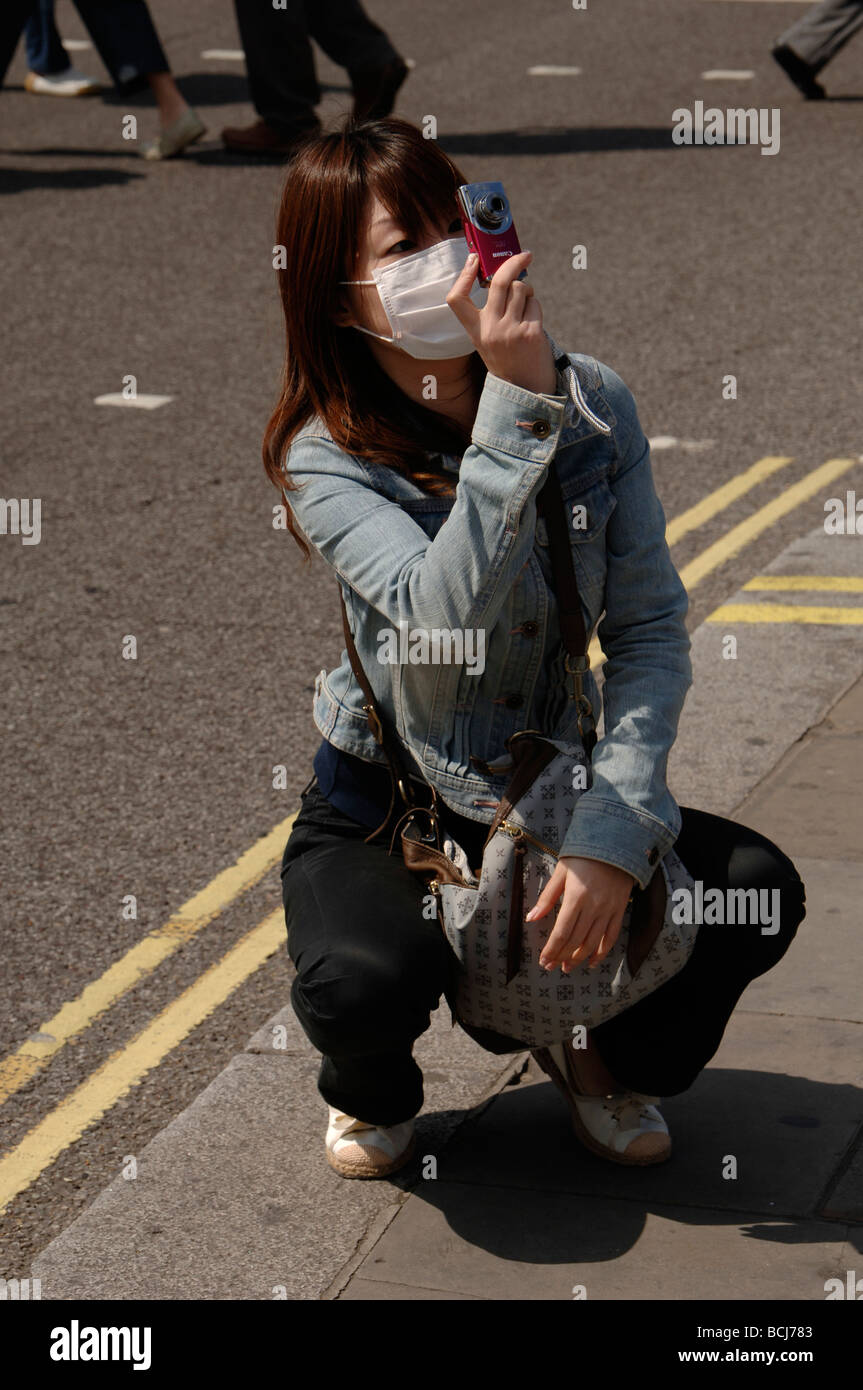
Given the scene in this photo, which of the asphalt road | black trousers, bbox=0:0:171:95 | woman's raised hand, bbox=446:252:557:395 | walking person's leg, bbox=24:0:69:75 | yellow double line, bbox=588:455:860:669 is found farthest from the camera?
walking person's leg, bbox=24:0:69:75

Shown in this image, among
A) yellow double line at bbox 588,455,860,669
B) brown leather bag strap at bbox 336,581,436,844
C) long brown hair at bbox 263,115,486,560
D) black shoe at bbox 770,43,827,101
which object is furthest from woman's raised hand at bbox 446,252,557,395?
black shoe at bbox 770,43,827,101

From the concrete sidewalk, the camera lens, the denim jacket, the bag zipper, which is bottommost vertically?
the concrete sidewalk

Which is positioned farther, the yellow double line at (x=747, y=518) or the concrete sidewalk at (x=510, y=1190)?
the yellow double line at (x=747, y=518)

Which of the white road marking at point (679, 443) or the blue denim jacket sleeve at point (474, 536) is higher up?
the blue denim jacket sleeve at point (474, 536)

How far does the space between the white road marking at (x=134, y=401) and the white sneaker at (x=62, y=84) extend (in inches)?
261

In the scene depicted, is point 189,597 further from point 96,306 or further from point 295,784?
point 96,306

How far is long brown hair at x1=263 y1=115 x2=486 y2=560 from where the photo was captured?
2.87 metres

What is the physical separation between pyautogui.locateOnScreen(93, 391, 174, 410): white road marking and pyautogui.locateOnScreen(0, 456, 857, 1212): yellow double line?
11.1 ft

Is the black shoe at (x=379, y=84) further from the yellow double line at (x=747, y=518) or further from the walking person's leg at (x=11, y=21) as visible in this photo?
the yellow double line at (x=747, y=518)

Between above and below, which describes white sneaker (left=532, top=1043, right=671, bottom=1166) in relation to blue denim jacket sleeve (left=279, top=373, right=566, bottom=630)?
below

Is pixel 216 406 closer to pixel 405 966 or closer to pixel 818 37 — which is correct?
pixel 405 966

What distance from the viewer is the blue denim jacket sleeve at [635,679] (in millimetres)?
2736

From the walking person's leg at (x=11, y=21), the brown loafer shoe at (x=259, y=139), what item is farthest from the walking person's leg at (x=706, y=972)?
the walking person's leg at (x=11, y=21)

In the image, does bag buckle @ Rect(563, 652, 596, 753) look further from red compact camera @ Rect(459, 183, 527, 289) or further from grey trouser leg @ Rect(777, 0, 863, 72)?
grey trouser leg @ Rect(777, 0, 863, 72)
